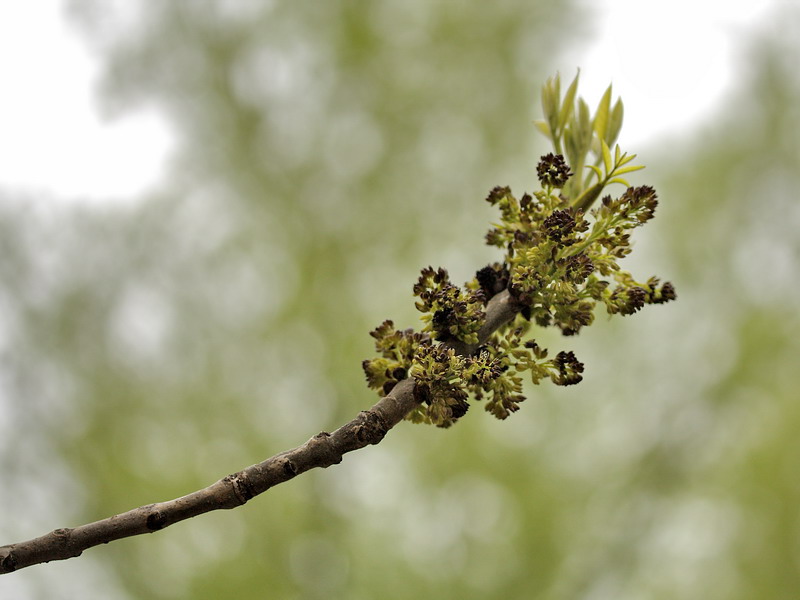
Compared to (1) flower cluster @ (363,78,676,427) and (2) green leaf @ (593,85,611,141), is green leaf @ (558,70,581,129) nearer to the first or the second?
(2) green leaf @ (593,85,611,141)

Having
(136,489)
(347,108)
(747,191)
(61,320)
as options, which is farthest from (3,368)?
(747,191)

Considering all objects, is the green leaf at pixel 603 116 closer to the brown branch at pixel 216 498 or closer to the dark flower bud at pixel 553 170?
the dark flower bud at pixel 553 170

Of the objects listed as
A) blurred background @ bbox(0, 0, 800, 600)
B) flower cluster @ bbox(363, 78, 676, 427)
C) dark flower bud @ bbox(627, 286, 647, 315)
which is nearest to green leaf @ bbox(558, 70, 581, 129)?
flower cluster @ bbox(363, 78, 676, 427)

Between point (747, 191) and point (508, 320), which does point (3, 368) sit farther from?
point (747, 191)

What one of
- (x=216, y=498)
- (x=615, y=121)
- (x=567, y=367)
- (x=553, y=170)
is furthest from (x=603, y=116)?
(x=216, y=498)

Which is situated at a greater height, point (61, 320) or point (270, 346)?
point (61, 320)

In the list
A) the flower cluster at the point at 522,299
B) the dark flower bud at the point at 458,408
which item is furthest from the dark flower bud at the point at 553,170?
the dark flower bud at the point at 458,408
